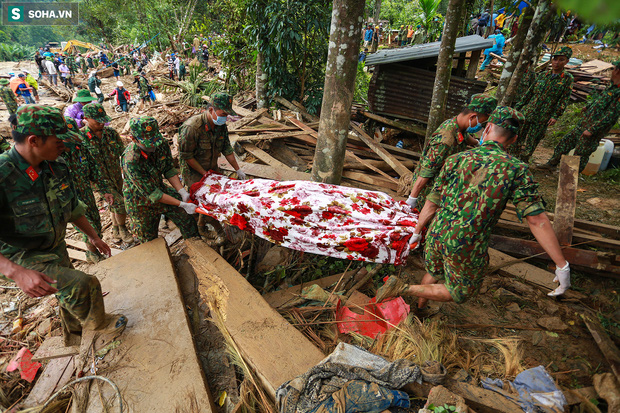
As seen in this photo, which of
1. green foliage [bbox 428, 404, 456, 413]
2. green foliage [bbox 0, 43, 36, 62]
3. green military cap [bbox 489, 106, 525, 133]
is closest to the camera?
green foliage [bbox 428, 404, 456, 413]

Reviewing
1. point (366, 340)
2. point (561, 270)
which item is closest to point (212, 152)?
point (366, 340)

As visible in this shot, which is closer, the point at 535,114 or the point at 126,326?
the point at 126,326

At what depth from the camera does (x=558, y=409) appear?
193 cm

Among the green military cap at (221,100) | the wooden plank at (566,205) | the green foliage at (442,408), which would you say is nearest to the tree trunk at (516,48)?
the wooden plank at (566,205)

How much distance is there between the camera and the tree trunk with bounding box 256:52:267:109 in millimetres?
→ 7320

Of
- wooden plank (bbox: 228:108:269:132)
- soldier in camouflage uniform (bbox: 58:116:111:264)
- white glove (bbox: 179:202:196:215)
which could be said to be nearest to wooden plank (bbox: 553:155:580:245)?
white glove (bbox: 179:202:196:215)

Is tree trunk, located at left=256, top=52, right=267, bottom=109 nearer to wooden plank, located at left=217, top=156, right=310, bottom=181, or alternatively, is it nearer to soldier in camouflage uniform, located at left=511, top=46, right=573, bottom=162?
wooden plank, located at left=217, top=156, right=310, bottom=181

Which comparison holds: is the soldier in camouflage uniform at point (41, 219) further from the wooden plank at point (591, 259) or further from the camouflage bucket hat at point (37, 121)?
the wooden plank at point (591, 259)

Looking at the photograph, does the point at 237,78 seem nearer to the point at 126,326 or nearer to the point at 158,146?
the point at 158,146

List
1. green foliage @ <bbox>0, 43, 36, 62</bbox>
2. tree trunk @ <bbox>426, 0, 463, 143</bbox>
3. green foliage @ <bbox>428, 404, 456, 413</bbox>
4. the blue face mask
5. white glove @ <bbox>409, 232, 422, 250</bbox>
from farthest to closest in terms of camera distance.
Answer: green foliage @ <bbox>0, 43, 36, 62</bbox>
tree trunk @ <bbox>426, 0, 463, 143</bbox>
the blue face mask
white glove @ <bbox>409, 232, 422, 250</bbox>
green foliage @ <bbox>428, 404, 456, 413</bbox>

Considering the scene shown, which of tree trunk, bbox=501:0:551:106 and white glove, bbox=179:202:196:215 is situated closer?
white glove, bbox=179:202:196:215

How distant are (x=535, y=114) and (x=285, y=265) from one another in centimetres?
548

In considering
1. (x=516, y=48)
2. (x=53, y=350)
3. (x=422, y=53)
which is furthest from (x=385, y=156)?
(x=53, y=350)

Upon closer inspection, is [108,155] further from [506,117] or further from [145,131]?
[506,117]
